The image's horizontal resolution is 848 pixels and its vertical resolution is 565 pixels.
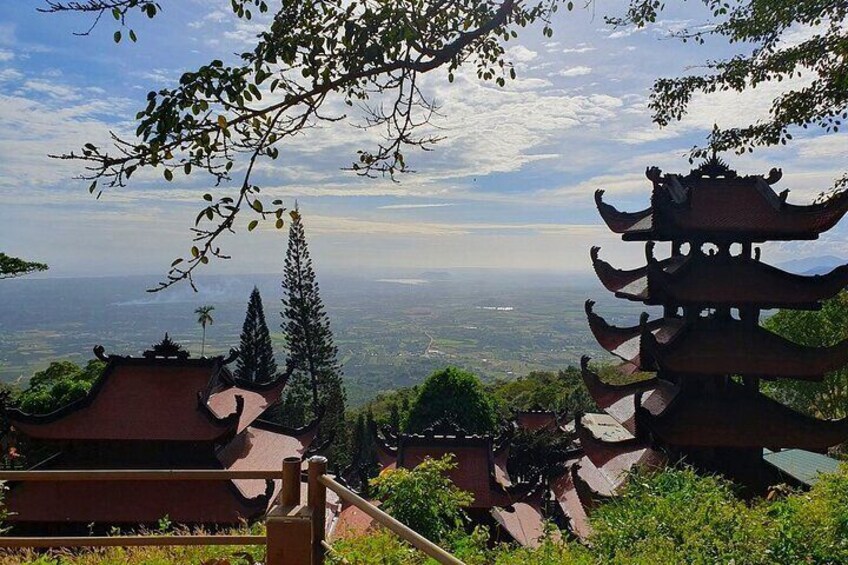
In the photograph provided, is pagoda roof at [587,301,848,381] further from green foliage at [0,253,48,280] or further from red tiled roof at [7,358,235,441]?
green foliage at [0,253,48,280]

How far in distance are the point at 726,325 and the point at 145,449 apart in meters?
10.9

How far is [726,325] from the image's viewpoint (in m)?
8.01

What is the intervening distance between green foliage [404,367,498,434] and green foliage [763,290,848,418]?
12.8 meters

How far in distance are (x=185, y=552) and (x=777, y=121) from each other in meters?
8.44

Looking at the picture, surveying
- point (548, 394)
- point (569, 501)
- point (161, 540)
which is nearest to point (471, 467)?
point (569, 501)

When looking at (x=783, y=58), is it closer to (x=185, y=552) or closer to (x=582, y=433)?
(x=582, y=433)

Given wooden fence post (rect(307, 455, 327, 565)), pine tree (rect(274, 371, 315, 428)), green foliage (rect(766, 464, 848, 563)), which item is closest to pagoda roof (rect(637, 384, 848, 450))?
green foliage (rect(766, 464, 848, 563))

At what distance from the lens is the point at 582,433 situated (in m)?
8.97

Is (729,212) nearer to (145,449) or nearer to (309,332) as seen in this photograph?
(145,449)

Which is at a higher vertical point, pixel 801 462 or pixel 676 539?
pixel 676 539

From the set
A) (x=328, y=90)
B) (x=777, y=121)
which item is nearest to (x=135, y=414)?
(x=328, y=90)

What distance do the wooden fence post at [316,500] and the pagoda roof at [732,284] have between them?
5.97 metres

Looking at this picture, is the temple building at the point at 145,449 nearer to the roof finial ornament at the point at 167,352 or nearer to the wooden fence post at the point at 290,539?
the roof finial ornament at the point at 167,352

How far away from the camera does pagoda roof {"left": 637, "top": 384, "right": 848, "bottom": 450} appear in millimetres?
7449
